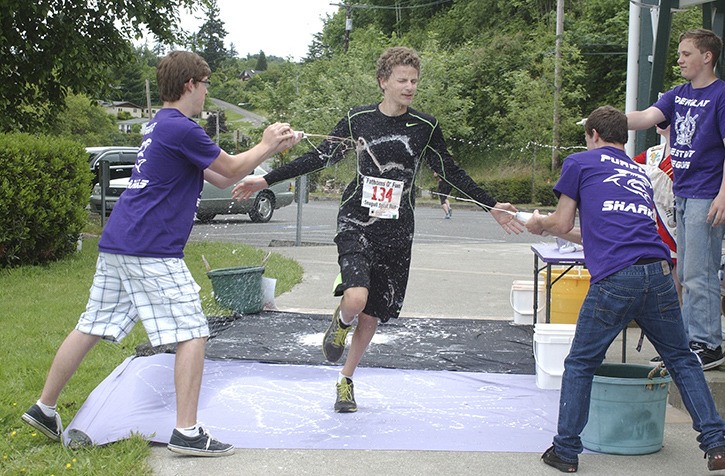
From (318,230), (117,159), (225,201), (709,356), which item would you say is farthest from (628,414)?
(117,159)

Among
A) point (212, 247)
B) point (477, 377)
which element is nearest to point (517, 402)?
point (477, 377)

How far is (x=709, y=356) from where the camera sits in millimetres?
5098

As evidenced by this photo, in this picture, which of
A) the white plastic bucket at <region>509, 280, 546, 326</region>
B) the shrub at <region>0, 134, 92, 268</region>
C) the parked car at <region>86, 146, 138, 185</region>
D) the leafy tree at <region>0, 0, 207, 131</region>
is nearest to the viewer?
the white plastic bucket at <region>509, 280, 546, 326</region>

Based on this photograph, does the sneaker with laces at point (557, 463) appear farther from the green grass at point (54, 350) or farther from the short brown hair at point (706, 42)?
the short brown hair at point (706, 42)

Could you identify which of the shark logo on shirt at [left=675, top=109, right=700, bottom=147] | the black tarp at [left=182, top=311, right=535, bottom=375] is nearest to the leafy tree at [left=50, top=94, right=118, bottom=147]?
Result: the black tarp at [left=182, top=311, right=535, bottom=375]

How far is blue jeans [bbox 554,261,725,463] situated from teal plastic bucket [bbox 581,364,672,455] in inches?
11.5

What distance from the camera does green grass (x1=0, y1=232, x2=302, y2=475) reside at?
14.0 feet

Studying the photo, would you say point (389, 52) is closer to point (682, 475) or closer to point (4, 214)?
point (682, 475)

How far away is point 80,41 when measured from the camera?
46.9 feet

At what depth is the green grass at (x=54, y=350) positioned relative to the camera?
168 inches

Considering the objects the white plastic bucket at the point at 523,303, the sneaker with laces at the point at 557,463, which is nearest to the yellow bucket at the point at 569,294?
the white plastic bucket at the point at 523,303

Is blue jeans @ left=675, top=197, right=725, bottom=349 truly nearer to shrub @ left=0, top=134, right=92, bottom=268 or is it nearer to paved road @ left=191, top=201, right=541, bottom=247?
shrub @ left=0, top=134, right=92, bottom=268

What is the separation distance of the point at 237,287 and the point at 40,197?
13.3 feet

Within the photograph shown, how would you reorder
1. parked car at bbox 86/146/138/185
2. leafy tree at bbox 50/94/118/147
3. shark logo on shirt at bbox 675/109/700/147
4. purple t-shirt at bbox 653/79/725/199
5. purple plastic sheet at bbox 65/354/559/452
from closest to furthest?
1. purple plastic sheet at bbox 65/354/559/452
2. purple t-shirt at bbox 653/79/725/199
3. shark logo on shirt at bbox 675/109/700/147
4. parked car at bbox 86/146/138/185
5. leafy tree at bbox 50/94/118/147
